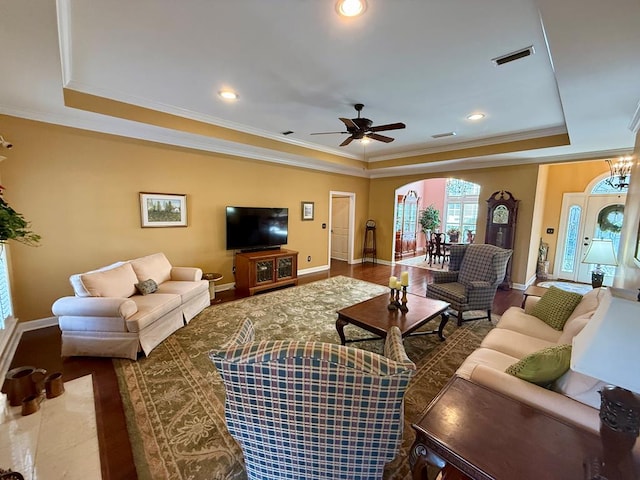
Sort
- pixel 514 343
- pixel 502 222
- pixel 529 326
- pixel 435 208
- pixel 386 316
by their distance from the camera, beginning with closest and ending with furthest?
1. pixel 514 343
2. pixel 529 326
3. pixel 386 316
4. pixel 502 222
5. pixel 435 208

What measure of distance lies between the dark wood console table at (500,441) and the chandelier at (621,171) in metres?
5.69

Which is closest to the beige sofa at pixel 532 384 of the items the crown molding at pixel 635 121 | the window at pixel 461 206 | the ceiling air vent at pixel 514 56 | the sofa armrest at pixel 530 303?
the sofa armrest at pixel 530 303

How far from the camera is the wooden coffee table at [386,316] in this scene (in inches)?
103

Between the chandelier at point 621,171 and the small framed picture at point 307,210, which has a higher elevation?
the chandelier at point 621,171

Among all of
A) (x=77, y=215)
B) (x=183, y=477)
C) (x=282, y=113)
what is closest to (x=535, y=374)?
(x=183, y=477)

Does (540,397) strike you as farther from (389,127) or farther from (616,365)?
(389,127)

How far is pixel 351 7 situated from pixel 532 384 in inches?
101

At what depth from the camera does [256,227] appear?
17.0ft

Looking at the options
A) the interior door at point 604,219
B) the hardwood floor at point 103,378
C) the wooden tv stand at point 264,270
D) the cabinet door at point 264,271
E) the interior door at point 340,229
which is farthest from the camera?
the interior door at point 340,229

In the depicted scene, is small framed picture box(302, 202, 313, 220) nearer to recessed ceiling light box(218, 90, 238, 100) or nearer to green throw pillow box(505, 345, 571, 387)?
recessed ceiling light box(218, 90, 238, 100)

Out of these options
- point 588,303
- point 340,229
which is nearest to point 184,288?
point 588,303

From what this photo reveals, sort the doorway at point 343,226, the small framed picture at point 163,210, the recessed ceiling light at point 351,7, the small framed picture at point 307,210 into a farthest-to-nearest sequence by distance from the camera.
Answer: the doorway at point 343,226
the small framed picture at point 307,210
the small framed picture at point 163,210
the recessed ceiling light at point 351,7

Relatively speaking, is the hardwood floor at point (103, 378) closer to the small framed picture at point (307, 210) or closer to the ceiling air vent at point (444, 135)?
the small framed picture at point (307, 210)

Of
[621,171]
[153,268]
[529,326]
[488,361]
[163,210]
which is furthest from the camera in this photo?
[621,171]
